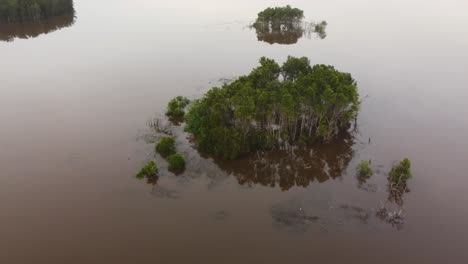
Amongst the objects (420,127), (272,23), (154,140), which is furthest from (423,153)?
(272,23)

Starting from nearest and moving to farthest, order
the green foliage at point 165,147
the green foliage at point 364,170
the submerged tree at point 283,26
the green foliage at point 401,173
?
the green foliage at point 401,173 → the green foliage at point 364,170 → the green foliage at point 165,147 → the submerged tree at point 283,26

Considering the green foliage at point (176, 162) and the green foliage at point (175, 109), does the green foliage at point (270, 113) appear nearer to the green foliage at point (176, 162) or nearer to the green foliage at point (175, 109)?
the green foliage at point (176, 162)

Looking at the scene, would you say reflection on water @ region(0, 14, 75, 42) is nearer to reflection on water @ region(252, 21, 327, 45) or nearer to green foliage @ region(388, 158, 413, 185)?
reflection on water @ region(252, 21, 327, 45)

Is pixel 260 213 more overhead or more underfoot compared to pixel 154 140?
more underfoot

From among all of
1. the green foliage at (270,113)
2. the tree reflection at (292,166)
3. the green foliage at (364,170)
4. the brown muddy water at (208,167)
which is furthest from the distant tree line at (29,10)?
the green foliage at (364,170)

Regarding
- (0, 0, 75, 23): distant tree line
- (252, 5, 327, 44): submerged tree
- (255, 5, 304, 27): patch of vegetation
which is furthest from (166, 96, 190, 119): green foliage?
(0, 0, 75, 23): distant tree line

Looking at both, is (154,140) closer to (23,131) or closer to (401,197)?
(23,131)

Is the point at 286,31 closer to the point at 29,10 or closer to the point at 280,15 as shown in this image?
the point at 280,15
